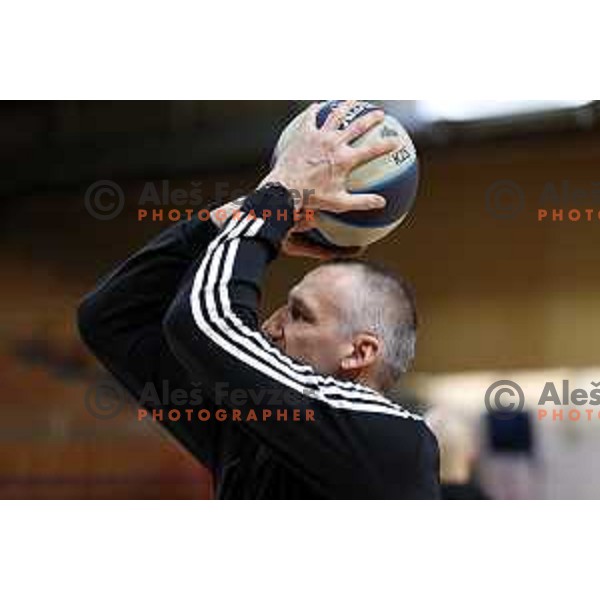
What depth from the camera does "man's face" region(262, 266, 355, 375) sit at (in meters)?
1.26

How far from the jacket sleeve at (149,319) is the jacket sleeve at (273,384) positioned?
0.43 ft

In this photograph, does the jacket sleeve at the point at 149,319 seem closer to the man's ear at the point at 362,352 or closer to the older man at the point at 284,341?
the older man at the point at 284,341

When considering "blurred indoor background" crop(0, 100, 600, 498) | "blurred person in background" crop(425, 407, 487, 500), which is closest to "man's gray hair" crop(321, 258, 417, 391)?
"blurred person in background" crop(425, 407, 487, 500)

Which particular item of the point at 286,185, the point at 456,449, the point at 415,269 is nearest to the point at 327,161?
the point at 286,185

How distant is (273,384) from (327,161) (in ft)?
0.91

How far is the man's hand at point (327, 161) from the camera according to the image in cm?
123

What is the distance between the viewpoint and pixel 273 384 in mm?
1105

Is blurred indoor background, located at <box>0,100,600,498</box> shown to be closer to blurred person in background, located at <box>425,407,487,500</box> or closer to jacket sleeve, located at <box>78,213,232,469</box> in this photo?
blurred person in background, located at <box>425,407,487,500</box>

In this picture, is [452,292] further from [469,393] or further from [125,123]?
[125,123]

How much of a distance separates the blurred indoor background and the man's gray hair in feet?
6.25

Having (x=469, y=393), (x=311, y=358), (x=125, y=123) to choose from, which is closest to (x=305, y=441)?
(x=311, y=358)

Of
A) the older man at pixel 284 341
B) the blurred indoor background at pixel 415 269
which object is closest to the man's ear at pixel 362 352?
the older man at pixel 284 341

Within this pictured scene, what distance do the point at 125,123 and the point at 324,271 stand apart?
2741 millimetres

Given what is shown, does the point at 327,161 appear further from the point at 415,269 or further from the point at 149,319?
the point at 415,269
